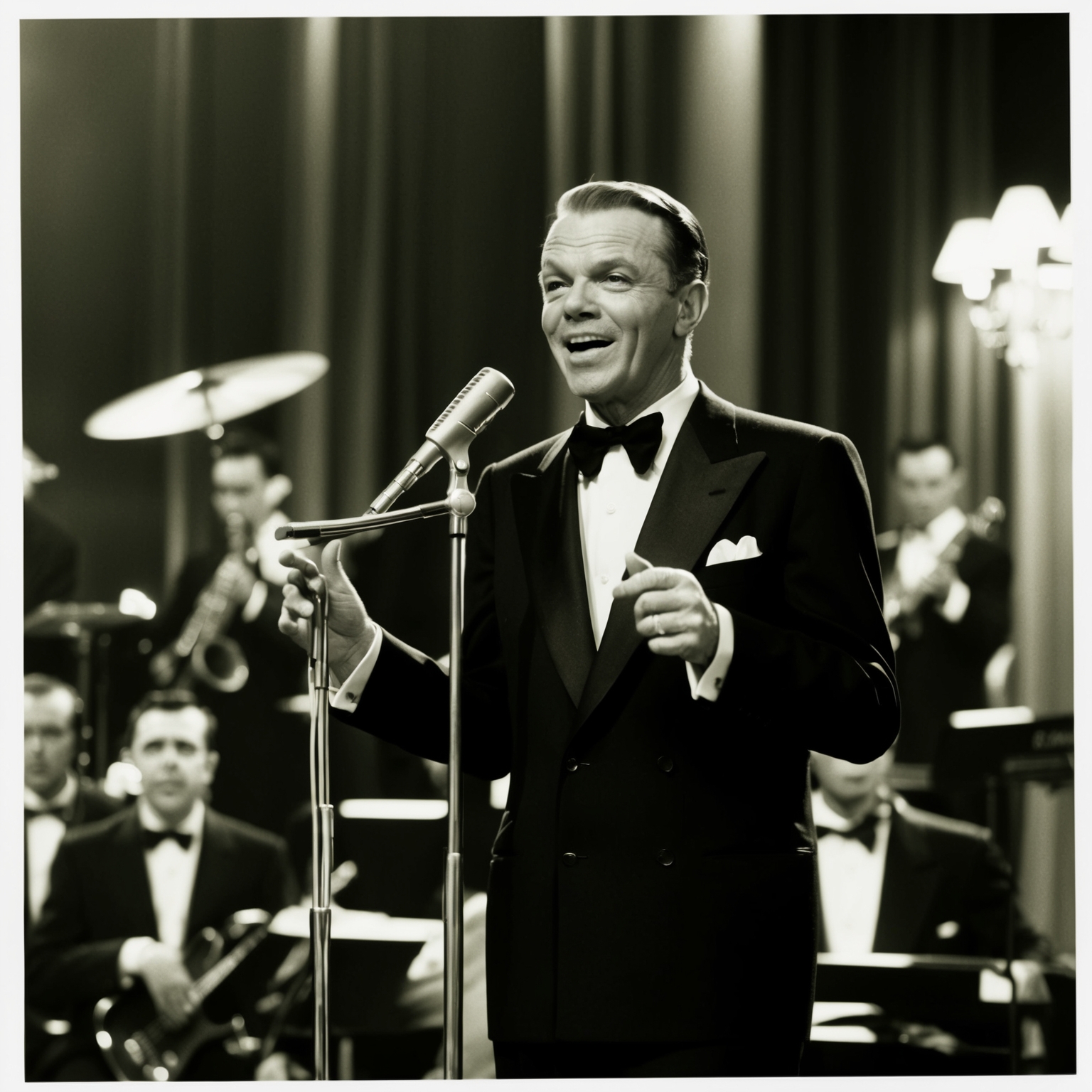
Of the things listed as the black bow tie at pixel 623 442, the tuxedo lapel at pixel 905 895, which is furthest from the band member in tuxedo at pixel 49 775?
the black bow tie at pixel 623 442

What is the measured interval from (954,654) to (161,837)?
7.37 ft

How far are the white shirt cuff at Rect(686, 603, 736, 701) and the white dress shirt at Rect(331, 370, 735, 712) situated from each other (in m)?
0.24

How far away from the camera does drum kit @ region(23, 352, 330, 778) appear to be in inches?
152

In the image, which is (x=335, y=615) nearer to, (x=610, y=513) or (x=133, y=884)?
(x=610, y=513)

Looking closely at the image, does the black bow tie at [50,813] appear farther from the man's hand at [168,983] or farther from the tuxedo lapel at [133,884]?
the man's hand at [168,983]

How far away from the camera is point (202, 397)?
397cm

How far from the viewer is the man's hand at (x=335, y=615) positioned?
72.9 inches

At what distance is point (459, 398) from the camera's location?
6.41 feet

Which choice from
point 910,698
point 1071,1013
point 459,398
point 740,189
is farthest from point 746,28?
point 1071,1013

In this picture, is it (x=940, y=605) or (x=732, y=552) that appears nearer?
(x=732, y=552)

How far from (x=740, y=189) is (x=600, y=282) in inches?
83.2

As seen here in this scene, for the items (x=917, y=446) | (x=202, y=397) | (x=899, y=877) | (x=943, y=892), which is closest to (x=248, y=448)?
(x=202, y=397)

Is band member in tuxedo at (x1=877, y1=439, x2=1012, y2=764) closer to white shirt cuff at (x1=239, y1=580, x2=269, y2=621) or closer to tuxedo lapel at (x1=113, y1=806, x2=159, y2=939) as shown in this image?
white shirt cuff at (x1=239, y1=580, x2=269, y2=621)

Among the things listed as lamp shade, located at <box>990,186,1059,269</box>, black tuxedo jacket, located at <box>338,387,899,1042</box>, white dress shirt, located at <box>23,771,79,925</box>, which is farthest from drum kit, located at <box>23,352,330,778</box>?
black tuxedo jacket, located at <box>338,387,899,1042</box>
